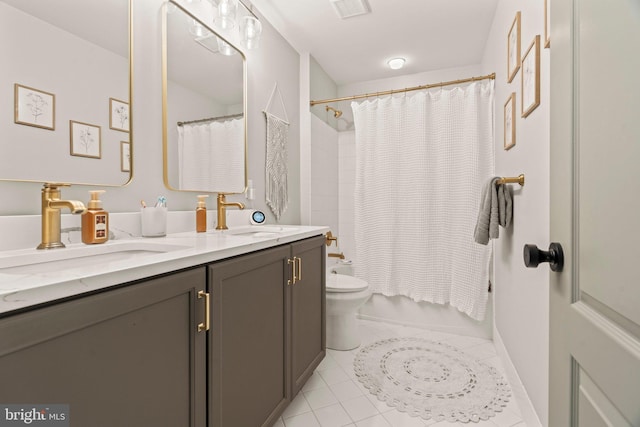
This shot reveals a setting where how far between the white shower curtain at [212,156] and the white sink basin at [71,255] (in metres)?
0.46

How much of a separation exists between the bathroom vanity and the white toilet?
751 millimetres

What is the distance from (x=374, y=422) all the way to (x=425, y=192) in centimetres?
166

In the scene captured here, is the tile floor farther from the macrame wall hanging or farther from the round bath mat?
the macrame wall hanging

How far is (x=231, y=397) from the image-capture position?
1001 mm

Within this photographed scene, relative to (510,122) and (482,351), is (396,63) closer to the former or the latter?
(510,122)

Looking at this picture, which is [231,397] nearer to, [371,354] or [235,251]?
[235,251]

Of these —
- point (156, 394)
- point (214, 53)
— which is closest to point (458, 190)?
point (214, 53)

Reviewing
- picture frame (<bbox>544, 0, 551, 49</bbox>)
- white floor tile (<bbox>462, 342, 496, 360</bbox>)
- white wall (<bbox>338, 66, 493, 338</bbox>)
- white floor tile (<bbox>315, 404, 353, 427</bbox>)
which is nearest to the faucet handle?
white floor tile (<bbox>315, 404, 353, 427</bbox>)

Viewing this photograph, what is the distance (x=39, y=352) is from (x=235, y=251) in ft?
1.79

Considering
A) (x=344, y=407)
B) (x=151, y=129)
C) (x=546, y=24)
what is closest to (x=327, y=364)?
(x=344, y=407)

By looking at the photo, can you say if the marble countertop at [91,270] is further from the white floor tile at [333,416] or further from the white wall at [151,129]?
the white floor tile at [333,416]

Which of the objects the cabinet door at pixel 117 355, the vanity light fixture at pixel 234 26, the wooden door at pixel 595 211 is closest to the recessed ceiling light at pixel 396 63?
the vanity light fixture at pixel 234 26

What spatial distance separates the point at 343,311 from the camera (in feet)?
7.01

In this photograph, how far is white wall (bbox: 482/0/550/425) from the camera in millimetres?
1223
